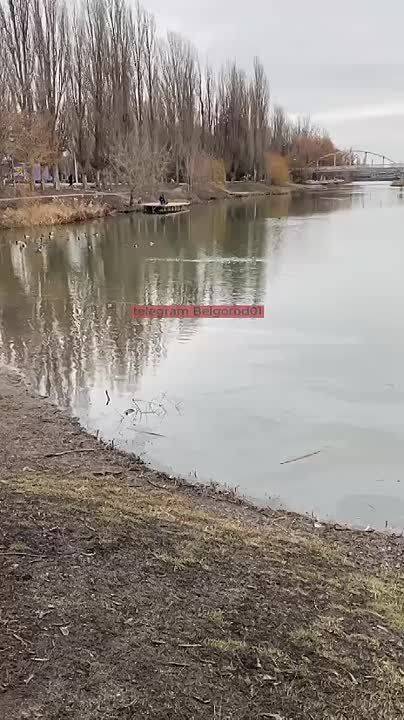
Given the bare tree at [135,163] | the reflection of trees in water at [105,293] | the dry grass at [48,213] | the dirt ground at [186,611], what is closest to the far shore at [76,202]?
the dry grass at [48,213]

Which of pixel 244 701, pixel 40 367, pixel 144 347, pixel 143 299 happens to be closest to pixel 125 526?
pixel 244 701

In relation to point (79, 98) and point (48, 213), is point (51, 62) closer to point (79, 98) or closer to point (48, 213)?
point (79, 98)

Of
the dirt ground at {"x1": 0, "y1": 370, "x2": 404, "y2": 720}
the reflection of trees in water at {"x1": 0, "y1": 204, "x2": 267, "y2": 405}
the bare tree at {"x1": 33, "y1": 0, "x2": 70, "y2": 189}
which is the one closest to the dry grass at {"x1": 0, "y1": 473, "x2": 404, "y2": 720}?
the dirt ground at {"x1": 0, "y1": 370, "x2": 404, "y2": 720}

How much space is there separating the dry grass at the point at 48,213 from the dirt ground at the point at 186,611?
912 inches

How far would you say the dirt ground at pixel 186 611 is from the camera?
2336 millimetres

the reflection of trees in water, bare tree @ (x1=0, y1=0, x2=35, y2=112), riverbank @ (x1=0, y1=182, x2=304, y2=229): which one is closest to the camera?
the reflection of trees in water

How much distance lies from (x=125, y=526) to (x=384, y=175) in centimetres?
9765

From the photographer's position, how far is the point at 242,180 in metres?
59.2

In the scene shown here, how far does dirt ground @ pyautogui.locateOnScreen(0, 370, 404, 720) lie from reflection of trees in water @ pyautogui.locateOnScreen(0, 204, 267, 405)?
3338 mm

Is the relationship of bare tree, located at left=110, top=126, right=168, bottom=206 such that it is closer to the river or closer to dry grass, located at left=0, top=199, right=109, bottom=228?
dry grass, located at left=0, top=199, right=109, bottom=228

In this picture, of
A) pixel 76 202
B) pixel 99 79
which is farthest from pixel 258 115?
pixel 76 202

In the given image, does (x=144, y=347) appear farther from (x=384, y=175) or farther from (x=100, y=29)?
(x=384, y=175)

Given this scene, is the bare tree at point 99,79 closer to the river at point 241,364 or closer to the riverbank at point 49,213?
the riverbank at point 49,213

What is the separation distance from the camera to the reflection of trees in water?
844 cm
